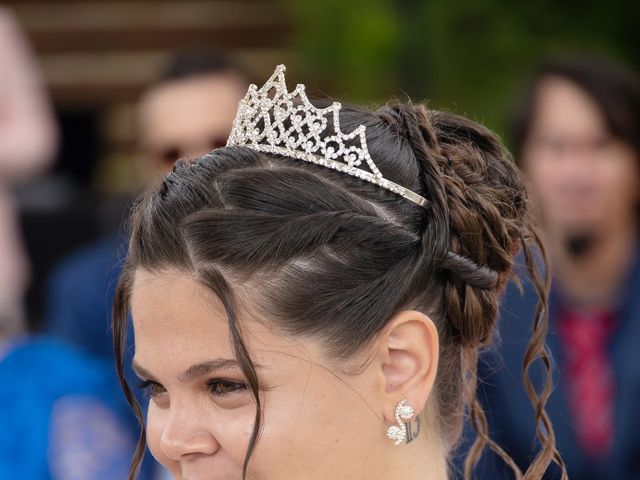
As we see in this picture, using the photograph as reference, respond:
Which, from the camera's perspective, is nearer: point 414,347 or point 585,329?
point 414,347

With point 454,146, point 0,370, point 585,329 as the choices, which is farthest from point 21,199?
point 454,146

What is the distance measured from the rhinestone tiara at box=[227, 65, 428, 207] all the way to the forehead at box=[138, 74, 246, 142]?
139 cm

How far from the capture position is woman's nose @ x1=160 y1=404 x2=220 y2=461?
5.85 ft

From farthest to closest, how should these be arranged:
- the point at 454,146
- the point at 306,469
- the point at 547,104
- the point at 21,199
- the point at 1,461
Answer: the point at 21,199 < the point at 547,104 < the point at 1,461 < the point at 454,146 < the point at 306,469

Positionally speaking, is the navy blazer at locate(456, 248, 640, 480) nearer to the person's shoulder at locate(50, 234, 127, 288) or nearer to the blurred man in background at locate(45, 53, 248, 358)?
the blurred man in background at locate(45, 53, 248, 358)

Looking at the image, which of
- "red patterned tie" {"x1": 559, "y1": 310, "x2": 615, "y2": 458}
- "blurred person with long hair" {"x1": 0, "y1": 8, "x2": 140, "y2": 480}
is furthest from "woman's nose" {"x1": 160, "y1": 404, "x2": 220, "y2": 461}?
"red patterned tie" {"x1": 559, "y1": 310, "x2": 615, "y2": 458}

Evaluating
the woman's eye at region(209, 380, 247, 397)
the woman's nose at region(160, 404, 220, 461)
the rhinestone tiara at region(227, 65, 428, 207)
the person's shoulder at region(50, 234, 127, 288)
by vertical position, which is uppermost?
the rhinestone tiara at region(227, 65, 428, 207)

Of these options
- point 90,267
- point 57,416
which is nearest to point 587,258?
point 90,267

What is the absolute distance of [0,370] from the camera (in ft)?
11.0

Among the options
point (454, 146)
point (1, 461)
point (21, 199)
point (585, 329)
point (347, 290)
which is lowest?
point (21, 199)

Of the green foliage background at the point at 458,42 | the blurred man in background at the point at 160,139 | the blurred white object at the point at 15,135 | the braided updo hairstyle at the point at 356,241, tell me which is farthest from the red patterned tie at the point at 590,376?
the blurred white object at the point at 15,135

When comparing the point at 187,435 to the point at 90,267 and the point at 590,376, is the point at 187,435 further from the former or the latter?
the point at 590,376

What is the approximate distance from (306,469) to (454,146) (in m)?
0.59

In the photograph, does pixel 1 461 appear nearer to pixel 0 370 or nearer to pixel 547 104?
pixel 0 370
